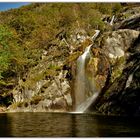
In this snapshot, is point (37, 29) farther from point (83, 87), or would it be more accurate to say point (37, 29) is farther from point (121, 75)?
point (121, 75)

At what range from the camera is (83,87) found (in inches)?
1099

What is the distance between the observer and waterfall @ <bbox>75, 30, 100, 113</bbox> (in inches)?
1068

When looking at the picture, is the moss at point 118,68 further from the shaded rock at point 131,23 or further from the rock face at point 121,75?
the shaded rock at point 131,23

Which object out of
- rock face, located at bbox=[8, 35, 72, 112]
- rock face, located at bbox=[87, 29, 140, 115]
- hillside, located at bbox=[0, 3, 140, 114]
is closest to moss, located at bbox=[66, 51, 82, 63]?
hillside, located at bbox=[0, 3, 140, 114]

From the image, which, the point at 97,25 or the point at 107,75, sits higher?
the point at 97,25

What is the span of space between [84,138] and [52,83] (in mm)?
17399

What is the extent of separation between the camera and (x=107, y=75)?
91.7ft

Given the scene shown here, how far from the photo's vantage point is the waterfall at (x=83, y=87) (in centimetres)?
2712

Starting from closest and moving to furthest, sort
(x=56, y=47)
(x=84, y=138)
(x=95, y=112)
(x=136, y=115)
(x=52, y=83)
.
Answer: (x=84, y=138)
(x=136, y=115)
(x=95, y=112)
(x=52, y=83)
(x=56, y=47)

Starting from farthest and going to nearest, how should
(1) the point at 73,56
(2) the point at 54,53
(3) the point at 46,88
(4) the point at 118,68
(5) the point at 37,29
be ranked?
(5) the point at 37,29 < (2) the point at 54,53 < (1) the point at 73,56 < (3) the point at 46,88 < (4) the point at 118,68

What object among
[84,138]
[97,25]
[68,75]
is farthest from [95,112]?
[97,25]

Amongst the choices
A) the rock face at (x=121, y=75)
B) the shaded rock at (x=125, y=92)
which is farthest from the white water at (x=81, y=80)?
the shaded rock at (x=125, y=92)

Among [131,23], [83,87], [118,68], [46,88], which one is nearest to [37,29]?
[131,23]

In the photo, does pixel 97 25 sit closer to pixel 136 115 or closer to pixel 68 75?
pixel 68 75
